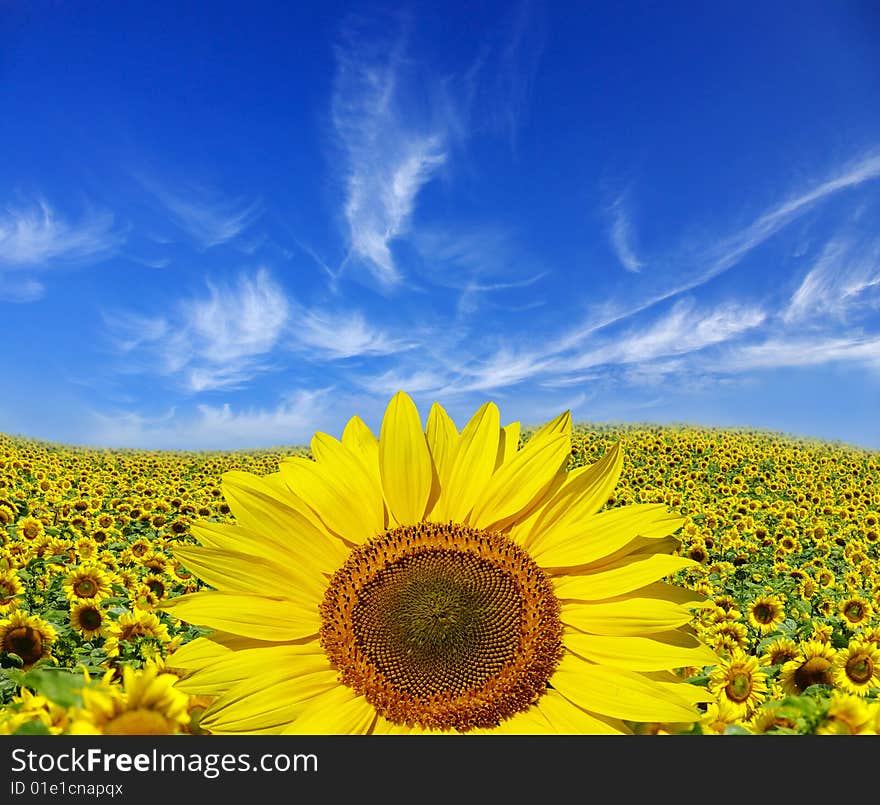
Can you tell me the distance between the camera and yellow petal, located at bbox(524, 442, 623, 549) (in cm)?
220

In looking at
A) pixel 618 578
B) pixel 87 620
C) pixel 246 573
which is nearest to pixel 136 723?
pixel 246 573

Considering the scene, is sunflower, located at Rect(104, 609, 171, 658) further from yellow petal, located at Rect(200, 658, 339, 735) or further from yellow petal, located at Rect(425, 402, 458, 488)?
yellow petal, located at Rect(425, 402, 458, 488)

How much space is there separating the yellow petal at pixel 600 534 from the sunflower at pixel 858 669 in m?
4.05

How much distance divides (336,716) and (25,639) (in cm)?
339

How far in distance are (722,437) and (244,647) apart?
20624 mm

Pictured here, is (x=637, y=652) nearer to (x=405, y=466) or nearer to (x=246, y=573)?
(x=405, y=466)

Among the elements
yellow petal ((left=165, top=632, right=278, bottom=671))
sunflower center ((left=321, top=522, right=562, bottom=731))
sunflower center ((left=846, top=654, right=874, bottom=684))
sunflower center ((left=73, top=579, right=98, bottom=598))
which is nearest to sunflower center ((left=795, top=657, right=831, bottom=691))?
sunflower center ((left=846, top=654, right=874, bottom=684))

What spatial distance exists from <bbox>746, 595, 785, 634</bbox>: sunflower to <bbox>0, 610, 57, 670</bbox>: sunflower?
248 inches

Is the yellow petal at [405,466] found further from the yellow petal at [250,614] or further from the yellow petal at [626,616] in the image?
the yellow petal at [626,616]

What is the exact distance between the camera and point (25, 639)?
445 cm

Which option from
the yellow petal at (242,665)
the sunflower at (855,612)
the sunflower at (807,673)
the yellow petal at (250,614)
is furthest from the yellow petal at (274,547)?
the sunflower at (855,612)
